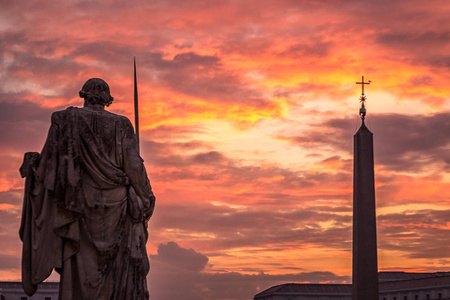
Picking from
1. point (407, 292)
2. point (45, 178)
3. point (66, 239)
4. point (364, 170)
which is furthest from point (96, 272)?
point (407, 292)

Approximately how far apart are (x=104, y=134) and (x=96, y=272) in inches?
66.9

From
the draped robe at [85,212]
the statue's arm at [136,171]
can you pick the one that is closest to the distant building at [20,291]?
the draped robe at [85,212]

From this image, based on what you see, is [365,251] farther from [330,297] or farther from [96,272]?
[330,297]

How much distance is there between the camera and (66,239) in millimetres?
10766

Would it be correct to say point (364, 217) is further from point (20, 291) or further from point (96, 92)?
point (20, 291)

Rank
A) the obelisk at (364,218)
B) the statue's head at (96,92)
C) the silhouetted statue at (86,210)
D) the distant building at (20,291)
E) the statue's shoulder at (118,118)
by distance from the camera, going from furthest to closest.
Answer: the distant building at (20,291)
the obelisk at (364,218)
the statue's head at (96,92)
the statue's shoulder at (118,118)
the silhouetted statue at (86,210)

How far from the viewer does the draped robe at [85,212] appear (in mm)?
10672

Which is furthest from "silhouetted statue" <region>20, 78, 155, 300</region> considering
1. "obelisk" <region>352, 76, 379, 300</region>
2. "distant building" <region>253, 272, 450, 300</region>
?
"distant building" <region>253, 272, 450, 300</region>

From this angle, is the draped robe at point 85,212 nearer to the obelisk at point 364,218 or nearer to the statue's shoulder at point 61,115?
the statue's shoulder at point 61,115

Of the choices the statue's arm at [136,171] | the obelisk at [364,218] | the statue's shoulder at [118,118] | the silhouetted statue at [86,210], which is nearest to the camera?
the silhouetted statue at [86,210]

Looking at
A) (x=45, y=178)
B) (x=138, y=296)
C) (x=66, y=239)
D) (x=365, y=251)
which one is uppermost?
(x=365, y=251)

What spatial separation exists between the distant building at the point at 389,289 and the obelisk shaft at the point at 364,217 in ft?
191

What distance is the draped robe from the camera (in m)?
10.7

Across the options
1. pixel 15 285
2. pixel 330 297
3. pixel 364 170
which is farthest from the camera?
pixel 330 297
